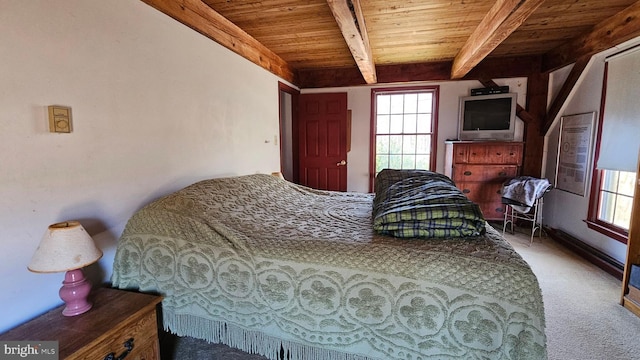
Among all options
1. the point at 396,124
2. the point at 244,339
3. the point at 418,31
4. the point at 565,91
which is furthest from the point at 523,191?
the point at 244,339

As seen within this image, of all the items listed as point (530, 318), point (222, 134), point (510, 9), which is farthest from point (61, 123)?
point (510, 9)

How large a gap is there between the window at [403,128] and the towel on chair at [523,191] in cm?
110

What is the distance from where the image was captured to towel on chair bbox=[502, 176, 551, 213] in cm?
331

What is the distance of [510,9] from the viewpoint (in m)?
2.03

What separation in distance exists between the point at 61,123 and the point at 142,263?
805mm

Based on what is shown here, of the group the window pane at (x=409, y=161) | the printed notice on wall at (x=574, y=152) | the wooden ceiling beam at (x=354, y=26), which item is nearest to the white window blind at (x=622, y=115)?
the printed notice on wall at (x=574, y=152)

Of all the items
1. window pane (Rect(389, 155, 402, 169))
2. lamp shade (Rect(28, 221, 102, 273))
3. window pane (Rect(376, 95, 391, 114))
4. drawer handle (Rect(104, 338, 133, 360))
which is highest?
window pane (Rect(376, 95, 391, 114))

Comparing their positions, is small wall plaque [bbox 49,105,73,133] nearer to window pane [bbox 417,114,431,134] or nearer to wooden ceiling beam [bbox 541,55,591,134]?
window pane [bbox 417,114,431,134]

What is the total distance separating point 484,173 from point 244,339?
366cm

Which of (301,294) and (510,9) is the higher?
(510,9)

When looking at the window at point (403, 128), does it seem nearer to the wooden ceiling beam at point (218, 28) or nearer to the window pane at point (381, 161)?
the window pane at point (381, 161)

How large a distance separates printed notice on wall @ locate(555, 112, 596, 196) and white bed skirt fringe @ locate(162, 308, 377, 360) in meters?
3.51

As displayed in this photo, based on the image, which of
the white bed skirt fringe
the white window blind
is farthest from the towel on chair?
the white bed skirt fringe

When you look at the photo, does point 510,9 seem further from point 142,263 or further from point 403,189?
point 142,263
